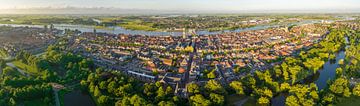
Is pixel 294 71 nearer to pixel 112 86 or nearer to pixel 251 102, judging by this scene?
pixel 251 102

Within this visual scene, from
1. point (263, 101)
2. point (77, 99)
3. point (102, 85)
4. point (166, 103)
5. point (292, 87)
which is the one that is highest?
point (292, 87)

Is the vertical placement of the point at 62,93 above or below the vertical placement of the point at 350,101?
below

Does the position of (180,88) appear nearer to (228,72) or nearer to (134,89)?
(134,89)

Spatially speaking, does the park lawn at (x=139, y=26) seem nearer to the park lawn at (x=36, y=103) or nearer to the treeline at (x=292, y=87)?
the treeline at (x=292, y=87)

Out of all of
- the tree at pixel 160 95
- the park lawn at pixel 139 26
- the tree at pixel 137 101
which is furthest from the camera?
the park lawn at pixel 139 26

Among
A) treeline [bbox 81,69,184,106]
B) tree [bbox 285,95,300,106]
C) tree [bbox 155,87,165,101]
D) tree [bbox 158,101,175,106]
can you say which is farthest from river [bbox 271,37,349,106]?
tree [bbox 155,87,165,101]

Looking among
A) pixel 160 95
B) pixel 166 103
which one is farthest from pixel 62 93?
pixel 166 103

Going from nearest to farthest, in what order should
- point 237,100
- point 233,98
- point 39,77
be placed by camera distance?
point 237,100 → point 233,98 → point 39,77

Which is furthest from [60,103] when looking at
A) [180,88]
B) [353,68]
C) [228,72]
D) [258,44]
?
[258,44]

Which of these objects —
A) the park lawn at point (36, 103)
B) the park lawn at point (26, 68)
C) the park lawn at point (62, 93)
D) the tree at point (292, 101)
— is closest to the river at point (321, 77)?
the tree at point (292, 101)
